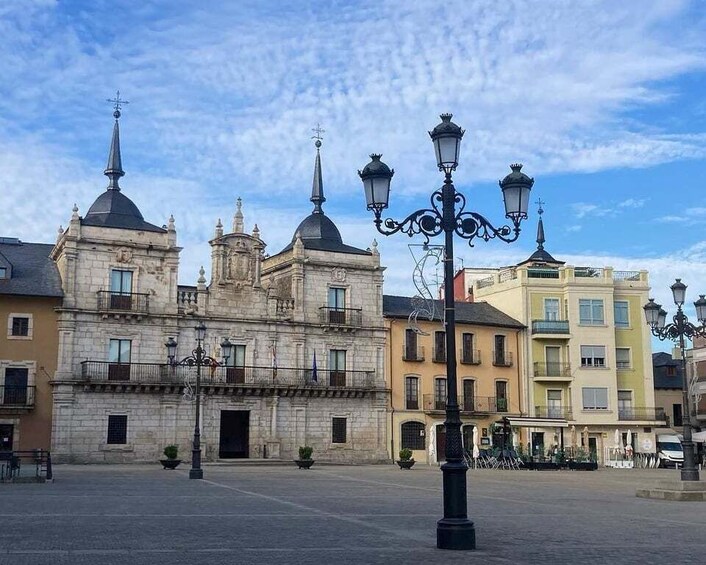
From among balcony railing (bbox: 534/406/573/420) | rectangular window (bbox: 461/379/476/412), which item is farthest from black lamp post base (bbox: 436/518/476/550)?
balcony railing (bbox: 534/406/573/420)

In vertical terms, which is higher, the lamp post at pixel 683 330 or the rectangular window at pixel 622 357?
the rectangular window at pixel 622 357

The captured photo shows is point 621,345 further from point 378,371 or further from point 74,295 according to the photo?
point 74,295

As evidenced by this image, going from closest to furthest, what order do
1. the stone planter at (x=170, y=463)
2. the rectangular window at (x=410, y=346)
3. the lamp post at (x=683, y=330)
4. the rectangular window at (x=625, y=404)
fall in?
the lamp post at (x=683, y=330) < the stone planter at (x=170, y=463) < the rectangular window at (x=410, y=346) < the rectangular window at (x=625, y=404)

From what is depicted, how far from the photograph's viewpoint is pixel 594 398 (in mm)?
57531

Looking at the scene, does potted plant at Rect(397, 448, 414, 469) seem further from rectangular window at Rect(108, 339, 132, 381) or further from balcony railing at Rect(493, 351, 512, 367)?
rectangular window at Rect(108, 339, 132, 381)

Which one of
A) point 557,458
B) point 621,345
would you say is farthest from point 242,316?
point 621,345

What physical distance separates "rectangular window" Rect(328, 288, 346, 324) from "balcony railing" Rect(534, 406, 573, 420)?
1353cm

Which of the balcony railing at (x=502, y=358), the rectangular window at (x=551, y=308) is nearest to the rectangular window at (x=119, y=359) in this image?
the balcony railing at (x=502, y=358)

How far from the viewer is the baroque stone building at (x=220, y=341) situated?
47.2 meters

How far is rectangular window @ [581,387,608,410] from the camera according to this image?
57.4 metres

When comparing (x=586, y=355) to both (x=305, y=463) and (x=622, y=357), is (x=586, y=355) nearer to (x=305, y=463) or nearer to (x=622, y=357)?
(x=622, y=357)

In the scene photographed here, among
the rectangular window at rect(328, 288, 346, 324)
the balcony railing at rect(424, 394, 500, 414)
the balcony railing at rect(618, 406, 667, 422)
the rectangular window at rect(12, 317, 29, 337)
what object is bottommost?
the balcony railing at rect(618, 406, 667, 422)

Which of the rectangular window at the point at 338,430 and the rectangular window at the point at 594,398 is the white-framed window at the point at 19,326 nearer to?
the rectangular window at the point at 338,430

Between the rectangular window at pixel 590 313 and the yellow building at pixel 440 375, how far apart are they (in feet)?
12.8
